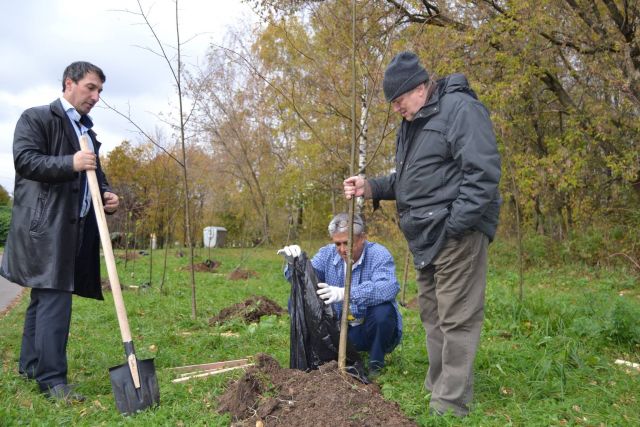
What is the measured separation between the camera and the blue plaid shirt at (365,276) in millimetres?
3832

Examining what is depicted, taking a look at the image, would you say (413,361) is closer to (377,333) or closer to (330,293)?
(377,333)

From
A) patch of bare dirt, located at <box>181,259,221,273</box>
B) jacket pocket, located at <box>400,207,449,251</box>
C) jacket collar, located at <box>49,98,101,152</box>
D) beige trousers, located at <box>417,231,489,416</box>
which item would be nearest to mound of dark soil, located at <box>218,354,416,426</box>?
beige trousers, located at <box>417,231,489,416</box>

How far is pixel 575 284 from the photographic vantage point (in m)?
9.91

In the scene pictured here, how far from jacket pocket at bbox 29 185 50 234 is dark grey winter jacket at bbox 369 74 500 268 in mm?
2205

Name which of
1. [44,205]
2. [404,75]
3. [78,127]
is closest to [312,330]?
[404,75]

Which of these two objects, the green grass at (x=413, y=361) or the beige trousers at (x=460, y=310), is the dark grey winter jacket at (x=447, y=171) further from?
the green grass at (x=413, y=361)

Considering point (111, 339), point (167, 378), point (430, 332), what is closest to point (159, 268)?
point (111, 339)

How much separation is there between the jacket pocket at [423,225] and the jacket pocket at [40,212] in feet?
7.33

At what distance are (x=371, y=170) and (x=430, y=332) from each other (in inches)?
437

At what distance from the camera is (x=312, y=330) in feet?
12.2

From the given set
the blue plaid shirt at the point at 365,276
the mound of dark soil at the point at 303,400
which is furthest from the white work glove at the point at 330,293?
the mound of dark soil at the point at 303,400

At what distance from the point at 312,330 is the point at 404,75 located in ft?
5.63

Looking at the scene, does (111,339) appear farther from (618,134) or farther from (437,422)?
(618,134)

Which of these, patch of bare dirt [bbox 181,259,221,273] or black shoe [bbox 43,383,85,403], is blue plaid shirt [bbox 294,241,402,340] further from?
patch of bare dirt [bbox 181,259,221,273]
